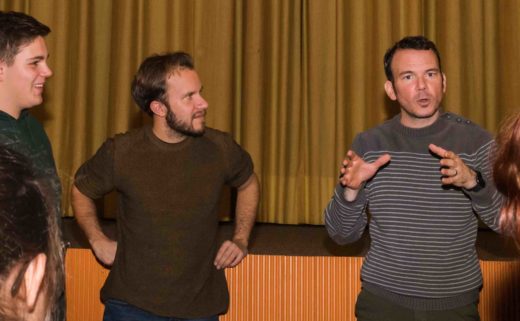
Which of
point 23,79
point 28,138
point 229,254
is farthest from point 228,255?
point 23,79

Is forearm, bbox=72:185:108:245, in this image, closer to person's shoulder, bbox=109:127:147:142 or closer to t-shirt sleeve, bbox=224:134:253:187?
person's shoulder, bbox=109:127:147:142

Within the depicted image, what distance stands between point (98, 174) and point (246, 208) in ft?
2.04

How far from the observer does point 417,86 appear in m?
2.83

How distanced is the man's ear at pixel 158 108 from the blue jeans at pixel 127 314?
0.75 m

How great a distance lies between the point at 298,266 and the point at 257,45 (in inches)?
92.2

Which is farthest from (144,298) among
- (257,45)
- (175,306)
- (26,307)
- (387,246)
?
(257,45)

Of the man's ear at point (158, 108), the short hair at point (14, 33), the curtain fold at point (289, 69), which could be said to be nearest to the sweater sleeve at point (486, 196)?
the man's ear at point (158, 108)

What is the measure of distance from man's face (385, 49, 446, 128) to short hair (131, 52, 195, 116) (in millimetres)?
879

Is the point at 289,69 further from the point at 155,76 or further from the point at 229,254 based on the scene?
the point at 229,254

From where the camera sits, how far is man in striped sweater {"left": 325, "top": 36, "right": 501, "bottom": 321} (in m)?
2.67

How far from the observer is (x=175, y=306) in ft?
9.66

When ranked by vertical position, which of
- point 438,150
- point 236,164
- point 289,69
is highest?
point 289,69

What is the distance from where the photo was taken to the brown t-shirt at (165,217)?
2.97m

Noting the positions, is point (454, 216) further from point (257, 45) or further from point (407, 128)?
point (257, 45)
